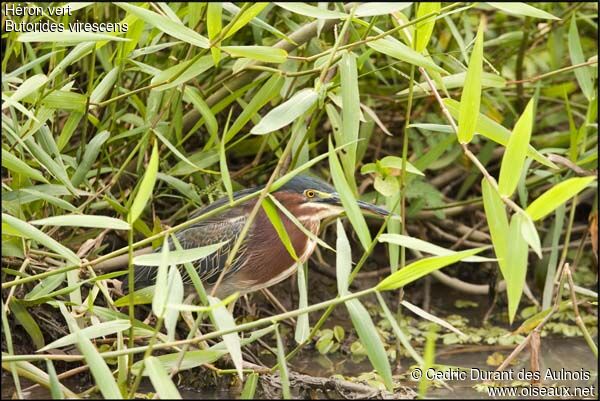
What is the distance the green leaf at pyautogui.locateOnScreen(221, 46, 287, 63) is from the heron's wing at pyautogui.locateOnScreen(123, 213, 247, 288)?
1017 millimetres

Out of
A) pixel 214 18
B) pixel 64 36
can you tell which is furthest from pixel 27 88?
pixel 214 18

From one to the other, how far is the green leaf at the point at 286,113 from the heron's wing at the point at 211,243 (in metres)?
1.11

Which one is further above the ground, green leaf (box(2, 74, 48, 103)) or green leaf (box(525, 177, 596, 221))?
green leaf (box(2, 74, 48, 103))

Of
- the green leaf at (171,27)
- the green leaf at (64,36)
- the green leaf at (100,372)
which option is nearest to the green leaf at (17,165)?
the green leaf at (64,36)

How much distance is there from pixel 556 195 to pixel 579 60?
1.64m

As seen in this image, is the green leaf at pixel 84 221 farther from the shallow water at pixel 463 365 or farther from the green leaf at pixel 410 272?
the shallow water at pixel 463 365

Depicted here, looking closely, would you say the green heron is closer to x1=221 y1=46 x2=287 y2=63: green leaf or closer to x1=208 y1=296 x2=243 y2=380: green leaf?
x1=221 y1=46 x2=287 y2=63: green leaf

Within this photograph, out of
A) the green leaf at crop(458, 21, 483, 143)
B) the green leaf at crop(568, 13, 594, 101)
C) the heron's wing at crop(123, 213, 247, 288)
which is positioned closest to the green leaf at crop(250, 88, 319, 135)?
the green leaf at crop(458, 21, 483, 143)

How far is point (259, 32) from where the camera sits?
3607 mm

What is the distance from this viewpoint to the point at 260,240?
3.64m

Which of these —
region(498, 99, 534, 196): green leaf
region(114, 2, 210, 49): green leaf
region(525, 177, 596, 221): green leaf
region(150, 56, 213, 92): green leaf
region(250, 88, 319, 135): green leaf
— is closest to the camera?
region(525, 177, 596, 221): green leaf

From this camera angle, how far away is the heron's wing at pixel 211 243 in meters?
3.60

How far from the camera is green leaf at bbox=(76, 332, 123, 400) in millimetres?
2088

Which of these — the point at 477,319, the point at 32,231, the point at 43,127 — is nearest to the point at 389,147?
the point at 477,319
